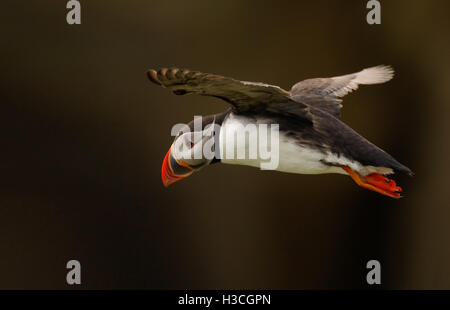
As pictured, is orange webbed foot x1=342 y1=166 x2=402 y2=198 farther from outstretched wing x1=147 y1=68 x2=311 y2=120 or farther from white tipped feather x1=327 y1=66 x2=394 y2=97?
white tipped feather x1=327 y1=66 x2=394 y2=97

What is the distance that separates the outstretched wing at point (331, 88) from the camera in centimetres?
320

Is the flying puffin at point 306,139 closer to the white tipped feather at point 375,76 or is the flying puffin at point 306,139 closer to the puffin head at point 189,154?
the puffin head at point 189,154

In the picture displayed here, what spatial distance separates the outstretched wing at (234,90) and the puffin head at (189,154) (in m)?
0.22

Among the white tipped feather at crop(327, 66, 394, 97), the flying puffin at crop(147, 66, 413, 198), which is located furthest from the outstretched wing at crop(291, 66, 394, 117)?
the flying puffin at crop(147, 66, 413, 198)

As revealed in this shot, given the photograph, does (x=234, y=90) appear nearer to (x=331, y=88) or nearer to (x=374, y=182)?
(x=374, y=182)

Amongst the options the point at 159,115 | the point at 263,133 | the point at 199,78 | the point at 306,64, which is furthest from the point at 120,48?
the point at 199,78

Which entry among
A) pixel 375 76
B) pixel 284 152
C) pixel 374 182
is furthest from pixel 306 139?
pixel 375 76

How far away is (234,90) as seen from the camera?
2.48 metres

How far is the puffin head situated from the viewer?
9.32ft

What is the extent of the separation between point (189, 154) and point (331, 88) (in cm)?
88

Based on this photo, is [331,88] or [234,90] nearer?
[234,90]

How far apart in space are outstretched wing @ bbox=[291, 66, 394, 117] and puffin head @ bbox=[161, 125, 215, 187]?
482 mm

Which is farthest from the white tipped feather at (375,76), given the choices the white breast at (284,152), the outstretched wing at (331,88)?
the white breast at (284,152)

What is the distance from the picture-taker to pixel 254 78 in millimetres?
4535
